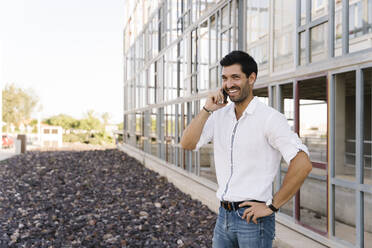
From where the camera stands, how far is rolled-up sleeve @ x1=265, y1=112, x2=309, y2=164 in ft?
5.76

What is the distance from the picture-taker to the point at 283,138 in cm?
177

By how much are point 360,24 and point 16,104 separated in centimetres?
4232

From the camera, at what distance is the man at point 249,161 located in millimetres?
1784

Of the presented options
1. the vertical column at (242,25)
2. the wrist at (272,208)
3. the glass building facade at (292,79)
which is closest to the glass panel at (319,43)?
the glass building facade at (292,79)

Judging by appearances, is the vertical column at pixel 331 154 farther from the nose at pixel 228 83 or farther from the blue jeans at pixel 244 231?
the nose at pixel 228 83

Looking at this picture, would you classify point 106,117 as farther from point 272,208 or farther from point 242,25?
point 272,208

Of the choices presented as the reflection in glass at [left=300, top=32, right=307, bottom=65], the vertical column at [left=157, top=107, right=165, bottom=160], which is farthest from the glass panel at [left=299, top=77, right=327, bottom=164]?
the vertical column at [left=157, top=107, right=165, bottom=160]

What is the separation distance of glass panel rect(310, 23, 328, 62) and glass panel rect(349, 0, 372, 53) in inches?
12.1

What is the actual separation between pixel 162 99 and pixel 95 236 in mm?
7639

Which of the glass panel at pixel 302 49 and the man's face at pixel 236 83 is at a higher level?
the glass panel at pixel 302 49

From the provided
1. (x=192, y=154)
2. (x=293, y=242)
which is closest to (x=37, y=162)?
(x=192, y=154)

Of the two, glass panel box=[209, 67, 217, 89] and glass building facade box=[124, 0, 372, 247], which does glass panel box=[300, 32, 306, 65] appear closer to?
glass building facade box=[124, 0, 372, 247]

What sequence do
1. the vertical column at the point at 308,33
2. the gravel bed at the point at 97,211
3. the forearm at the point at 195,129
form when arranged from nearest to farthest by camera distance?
1. the forearm at the point at 195,129
2. the vertical column at the point at 308,33
3. the gravel bed at the point at 97,211

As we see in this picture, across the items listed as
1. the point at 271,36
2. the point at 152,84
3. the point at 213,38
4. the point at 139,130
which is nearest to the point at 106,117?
the point at 139,130
